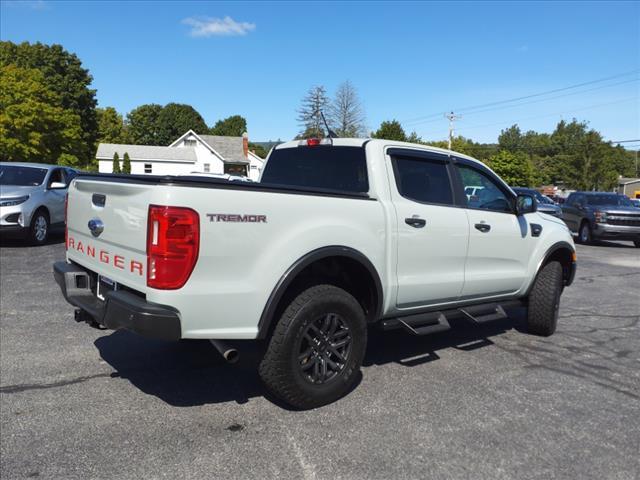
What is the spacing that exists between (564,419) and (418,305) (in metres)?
1.36

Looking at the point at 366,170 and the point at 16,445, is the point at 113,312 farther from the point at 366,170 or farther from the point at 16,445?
the point at 366,170

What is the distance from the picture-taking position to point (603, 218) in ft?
55.5

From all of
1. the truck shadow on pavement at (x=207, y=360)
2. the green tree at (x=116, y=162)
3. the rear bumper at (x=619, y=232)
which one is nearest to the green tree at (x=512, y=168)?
the rear bumper at (x=619, y=232)

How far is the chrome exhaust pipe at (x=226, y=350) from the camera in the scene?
3.32 metres

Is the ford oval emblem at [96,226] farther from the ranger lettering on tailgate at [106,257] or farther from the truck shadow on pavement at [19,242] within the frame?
the truck shadow on pavement at [19,242]

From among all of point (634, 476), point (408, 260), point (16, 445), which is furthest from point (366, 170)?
point (16, 445)

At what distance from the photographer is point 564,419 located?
12.3 feet

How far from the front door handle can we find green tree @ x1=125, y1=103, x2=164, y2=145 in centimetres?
9868

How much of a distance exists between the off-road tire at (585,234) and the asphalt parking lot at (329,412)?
12865mm

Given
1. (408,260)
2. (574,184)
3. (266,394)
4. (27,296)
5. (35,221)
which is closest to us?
(266,394)

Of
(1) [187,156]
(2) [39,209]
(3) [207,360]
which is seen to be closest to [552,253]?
(3) [207,360]

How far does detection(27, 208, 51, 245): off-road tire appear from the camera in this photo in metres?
11.1

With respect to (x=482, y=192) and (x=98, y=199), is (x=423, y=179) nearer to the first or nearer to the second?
(x=482, y=192)

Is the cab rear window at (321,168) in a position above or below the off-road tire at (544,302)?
above
